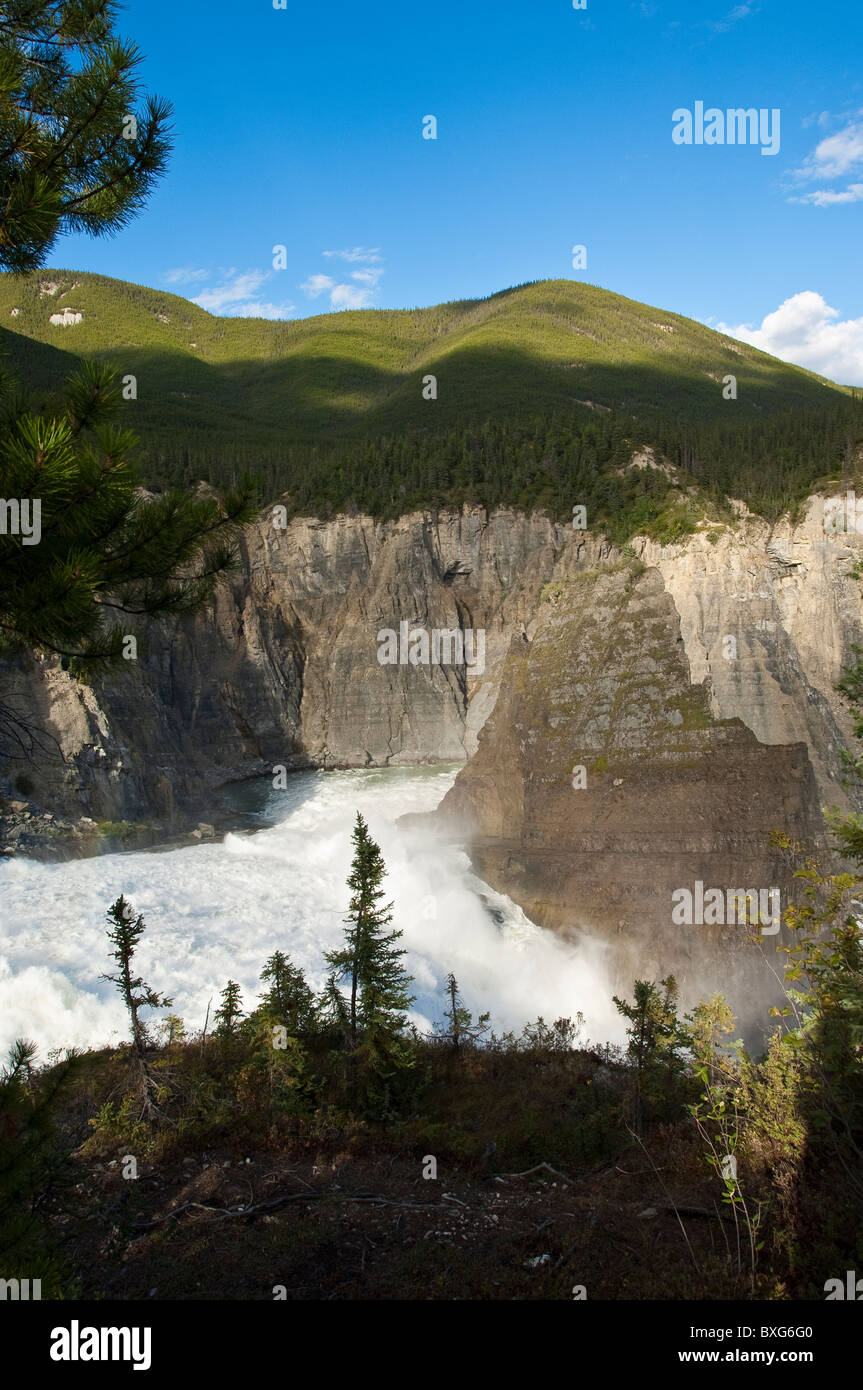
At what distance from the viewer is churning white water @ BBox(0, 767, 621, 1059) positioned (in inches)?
738

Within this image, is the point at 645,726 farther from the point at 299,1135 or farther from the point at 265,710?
the point at 265,710

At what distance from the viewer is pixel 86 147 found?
15.1 ft

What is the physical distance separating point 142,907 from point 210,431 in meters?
57.4

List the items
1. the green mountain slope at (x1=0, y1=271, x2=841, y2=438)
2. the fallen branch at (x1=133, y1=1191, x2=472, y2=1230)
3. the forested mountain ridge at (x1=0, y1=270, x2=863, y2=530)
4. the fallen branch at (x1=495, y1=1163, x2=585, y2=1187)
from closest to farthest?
the fallen branch at (x1=133, y1=1191, x2=472, y2=1230) < the fallen branch at (x1=495, y1=1163, x2=585, y2=1187) < the forested mountain ridge at (x1=0, y1=270, x2=863, y2=530) < the green mountain slope at (x1=0, y1=271, x2=841, y2=438)

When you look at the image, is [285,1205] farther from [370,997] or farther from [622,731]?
[622,731]

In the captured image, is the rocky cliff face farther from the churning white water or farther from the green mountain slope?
the green mountain slope

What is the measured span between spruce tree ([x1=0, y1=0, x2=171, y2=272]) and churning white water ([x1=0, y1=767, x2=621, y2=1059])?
59.3 ft

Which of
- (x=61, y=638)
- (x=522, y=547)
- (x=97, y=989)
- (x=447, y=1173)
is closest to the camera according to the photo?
(x=61, y=638)

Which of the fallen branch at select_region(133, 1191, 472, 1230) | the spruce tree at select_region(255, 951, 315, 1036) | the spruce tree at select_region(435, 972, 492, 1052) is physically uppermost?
the spruce tree at select_region(255, 951, 315, 1036)

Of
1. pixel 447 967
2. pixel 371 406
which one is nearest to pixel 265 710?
pixel 447 967

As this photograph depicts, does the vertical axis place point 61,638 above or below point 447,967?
above

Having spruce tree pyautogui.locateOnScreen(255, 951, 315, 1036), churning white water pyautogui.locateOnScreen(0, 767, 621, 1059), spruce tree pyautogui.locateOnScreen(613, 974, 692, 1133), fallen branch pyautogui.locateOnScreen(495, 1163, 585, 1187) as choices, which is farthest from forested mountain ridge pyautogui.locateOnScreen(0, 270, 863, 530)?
churning white water pyautogui.locateOnScreen(0, 767, 621, 1059)

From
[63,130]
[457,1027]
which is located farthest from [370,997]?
[63,130]

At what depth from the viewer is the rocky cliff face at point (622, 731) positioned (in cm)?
2267
